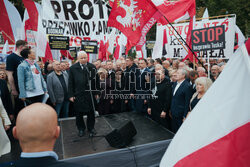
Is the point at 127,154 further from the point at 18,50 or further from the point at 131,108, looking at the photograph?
the point at 131,108

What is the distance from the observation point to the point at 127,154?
13.5 ft

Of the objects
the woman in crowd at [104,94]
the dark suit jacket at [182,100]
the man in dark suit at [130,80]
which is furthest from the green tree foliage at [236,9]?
the dark suit jacket at [182,100]

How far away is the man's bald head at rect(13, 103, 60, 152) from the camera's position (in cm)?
117

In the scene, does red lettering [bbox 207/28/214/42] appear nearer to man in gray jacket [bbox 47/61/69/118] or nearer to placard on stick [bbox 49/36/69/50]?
man in gray jacket [bbox 47/61/69/118]

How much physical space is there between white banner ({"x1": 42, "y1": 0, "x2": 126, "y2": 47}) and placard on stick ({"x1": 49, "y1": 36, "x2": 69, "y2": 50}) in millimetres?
295

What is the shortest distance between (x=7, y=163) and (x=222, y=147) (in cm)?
399

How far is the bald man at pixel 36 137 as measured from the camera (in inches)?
45.1

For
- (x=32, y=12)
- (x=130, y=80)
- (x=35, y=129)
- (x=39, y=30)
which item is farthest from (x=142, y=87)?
(x=35, y=129)

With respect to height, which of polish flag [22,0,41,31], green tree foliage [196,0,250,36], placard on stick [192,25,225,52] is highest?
green tree foliage [196,0,250,36]

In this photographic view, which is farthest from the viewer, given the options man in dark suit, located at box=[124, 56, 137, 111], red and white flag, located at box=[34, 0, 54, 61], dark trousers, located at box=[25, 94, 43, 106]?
man in dark suit, located at box=[124, 56, 137, 111]

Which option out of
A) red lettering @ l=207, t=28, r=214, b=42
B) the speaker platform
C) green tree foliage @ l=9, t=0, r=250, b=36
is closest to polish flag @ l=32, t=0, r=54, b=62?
the speaker platform

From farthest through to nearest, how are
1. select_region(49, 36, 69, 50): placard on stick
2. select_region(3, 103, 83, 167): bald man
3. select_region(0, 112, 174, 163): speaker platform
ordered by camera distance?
select_region(49, 36, 69, 50): placard on stick, select_region(0, 112, 174, 163): speaker platform, select_region(3, 103, 83, 167): bald man

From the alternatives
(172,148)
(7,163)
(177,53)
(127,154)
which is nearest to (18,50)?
(7,163)

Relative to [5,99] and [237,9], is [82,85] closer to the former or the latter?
[5,99]
